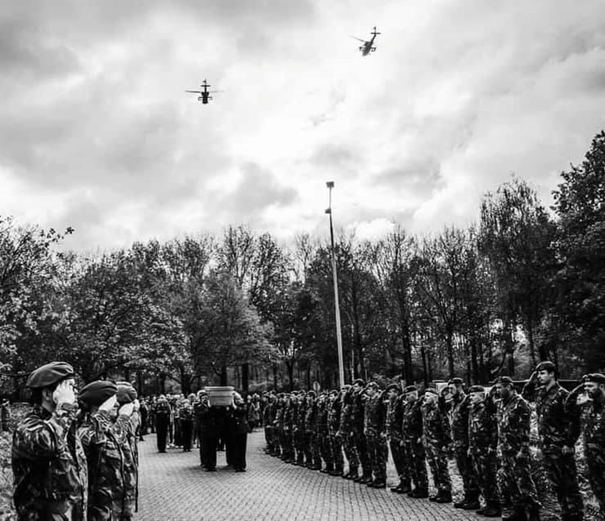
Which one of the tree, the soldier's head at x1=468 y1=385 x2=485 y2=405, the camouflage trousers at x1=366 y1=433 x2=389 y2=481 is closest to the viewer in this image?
the soldier's head at x1=468 y1=385 x2=485 y2=405

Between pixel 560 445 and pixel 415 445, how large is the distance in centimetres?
350

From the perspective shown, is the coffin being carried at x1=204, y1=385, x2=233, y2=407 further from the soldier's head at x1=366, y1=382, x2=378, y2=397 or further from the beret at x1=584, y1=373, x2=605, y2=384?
the beret at x1=584, y1=373, x2=605, y2=384

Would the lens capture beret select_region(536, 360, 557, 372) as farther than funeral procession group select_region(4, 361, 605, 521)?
Yes

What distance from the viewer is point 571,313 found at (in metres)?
29.5

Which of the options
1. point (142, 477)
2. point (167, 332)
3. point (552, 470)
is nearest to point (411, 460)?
point (552, 470)

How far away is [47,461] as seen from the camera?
4621 millimetres

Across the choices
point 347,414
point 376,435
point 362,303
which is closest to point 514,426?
point 376,435

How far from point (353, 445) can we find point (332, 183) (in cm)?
1501

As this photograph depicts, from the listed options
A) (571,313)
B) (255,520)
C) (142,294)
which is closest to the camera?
(255,520)

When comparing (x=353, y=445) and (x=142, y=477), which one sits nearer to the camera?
(x=353, y=445)

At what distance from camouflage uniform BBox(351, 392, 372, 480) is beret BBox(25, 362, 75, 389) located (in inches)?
352

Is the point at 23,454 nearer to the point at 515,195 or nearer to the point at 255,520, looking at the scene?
the point at 255,520

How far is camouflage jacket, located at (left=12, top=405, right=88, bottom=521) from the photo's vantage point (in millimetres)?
4516

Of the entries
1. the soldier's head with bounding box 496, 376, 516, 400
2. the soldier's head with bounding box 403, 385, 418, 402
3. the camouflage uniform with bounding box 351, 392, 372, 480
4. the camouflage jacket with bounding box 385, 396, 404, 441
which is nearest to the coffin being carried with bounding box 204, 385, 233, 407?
the camouflage uniform with bounding box 351, 392, 372, 480
